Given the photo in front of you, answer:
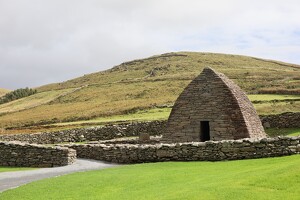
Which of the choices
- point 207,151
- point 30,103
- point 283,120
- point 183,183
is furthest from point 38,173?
point 30,103

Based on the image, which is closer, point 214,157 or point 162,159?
point 214,157

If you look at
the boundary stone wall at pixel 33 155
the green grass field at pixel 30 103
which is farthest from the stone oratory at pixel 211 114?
the green grass field at pixel 30 103

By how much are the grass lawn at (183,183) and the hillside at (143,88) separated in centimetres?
3346

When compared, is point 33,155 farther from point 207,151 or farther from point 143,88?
point 143,88

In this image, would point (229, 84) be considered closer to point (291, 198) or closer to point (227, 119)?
point (227, 119)

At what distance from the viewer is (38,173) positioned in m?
22.0

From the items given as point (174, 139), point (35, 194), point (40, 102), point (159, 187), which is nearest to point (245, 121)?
point (174, 139)

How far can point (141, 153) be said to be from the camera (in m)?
23.0

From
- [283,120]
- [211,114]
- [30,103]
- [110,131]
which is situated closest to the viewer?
[211,114]

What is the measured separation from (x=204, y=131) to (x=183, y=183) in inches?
494

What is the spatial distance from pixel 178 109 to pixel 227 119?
3384 millimetres

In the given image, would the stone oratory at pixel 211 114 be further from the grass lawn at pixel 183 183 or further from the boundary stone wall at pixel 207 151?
the grass lawn at pixel 183 183

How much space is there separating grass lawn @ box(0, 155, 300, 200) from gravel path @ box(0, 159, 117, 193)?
186 cm

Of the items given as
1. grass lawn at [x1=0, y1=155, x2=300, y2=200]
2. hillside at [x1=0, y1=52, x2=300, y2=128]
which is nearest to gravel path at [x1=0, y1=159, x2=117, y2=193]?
grass lawn at [x1=0, y1=155, x2=300, y2=200]
